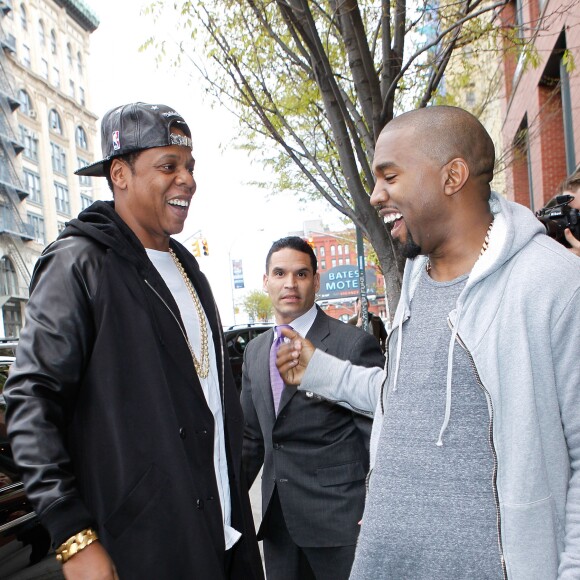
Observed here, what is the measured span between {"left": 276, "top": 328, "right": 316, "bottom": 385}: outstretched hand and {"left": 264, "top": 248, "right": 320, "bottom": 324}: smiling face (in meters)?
1.01

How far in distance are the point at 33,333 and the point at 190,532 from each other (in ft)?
2.53

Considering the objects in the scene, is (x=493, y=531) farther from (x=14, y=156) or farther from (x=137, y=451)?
(x=14, y=156)

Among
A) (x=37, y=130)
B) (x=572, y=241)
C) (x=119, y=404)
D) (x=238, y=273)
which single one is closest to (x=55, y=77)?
(x=37, y=130)

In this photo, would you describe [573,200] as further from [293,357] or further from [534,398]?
[534,398]

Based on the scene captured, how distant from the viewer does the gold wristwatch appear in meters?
1.77

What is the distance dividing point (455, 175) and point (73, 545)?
1523mm

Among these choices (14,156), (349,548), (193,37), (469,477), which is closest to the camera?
(469,477)

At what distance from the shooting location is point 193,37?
6.59 m

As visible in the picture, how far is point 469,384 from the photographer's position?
183cm

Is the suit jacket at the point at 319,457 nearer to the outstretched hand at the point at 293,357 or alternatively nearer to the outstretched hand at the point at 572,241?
the outstretched hand at the point at 293,357

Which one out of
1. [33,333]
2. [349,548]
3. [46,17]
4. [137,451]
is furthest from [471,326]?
[46,17]

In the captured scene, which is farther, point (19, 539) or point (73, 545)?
point (19, 539)

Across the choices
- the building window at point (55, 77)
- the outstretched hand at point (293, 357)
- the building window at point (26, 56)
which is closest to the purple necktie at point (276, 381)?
the outstretched hand at point (293, 357)

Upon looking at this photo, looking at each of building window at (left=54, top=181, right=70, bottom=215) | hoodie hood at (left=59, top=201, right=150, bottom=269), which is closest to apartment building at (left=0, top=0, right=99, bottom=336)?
building window at (left=54, top=181, right=70, bottom=215)
